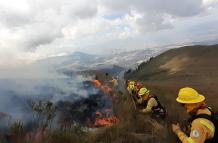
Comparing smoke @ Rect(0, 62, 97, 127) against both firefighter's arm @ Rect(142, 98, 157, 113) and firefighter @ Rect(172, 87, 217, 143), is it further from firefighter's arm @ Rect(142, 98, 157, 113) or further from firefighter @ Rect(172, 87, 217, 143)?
firefighter @ Rect(172, 87, 217, 143)

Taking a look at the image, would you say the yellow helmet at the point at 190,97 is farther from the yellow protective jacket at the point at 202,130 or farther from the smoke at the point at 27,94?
the smoke at the point at 27,94

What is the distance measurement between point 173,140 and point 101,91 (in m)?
11.6

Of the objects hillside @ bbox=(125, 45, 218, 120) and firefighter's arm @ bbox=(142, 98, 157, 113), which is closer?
firefighter's arm @ bbox=(142, 98, 157, 113)

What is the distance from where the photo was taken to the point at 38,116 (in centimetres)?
1291

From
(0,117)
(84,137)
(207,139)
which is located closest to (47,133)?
(84,137)

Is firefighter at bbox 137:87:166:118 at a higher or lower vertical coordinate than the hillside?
higher

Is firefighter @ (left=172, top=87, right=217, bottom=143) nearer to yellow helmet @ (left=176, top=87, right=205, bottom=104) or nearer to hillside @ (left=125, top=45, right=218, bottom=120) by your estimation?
yellow helmet @ (left=176, top=87, right=205, bottom=104)

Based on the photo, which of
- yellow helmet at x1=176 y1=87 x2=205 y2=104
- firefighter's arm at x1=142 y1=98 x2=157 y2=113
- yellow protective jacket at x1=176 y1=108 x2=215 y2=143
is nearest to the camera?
yellow protective jacket at x1=176 y1=108 x2=215 y2=143

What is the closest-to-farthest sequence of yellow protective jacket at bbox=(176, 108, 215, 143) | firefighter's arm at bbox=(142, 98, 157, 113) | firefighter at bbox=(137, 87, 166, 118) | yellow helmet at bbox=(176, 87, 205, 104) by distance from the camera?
yellow protective jacket at bbox=(176, 108, 215, 143) → yellow helmet at bbox=(176, 87, 205, 104) → firefighter at bbox=(137, 87, 166, 118) → firefighter's arm at bbox=(142, 98, 157, 113)

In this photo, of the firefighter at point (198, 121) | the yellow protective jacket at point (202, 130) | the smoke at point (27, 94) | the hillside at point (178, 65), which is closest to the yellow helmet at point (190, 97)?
the firefighter at point (198, 121)

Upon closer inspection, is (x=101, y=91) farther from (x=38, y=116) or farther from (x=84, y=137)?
(x=84, y=137)

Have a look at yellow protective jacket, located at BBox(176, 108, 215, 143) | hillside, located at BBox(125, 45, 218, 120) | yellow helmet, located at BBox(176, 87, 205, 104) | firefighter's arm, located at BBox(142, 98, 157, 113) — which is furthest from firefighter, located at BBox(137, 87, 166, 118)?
hillside, located at BBox(125, 45, 218, 120)

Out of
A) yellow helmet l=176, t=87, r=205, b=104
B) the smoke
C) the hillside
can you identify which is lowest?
the hillside

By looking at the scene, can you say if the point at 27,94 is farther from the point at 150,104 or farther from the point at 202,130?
the point at 202,130
